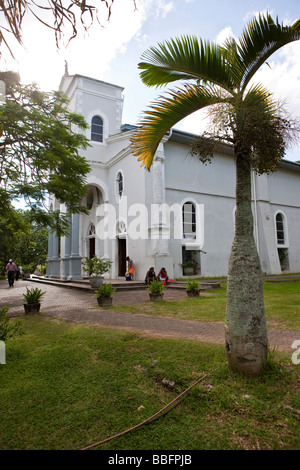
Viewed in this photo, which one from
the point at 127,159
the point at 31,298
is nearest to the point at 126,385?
the point at 31,298

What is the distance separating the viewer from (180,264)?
651 inches

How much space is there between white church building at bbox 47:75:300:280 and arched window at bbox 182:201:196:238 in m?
0.06

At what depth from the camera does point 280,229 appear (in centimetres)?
2181

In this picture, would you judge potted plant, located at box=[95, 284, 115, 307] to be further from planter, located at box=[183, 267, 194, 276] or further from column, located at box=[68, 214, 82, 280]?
column, located at box=[68, 214, 82, 280]

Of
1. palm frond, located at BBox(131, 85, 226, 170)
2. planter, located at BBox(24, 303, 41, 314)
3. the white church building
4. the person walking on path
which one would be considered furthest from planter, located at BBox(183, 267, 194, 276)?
palm frond, located at BBox(131, 85, 226, 170)

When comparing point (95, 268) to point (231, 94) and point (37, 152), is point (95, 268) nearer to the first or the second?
point (37, 152)

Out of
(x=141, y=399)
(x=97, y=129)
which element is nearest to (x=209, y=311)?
(x=141, y=399)

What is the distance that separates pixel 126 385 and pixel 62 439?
3.18 ft

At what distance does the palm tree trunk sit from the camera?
3.05 meters

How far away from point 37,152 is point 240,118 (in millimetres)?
6564

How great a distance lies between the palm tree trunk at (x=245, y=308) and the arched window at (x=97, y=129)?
731 inches
